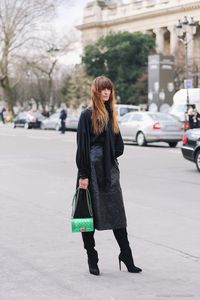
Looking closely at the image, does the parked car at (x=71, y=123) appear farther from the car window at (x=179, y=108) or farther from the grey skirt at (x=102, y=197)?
the grey skirt at (x=102, y=197)

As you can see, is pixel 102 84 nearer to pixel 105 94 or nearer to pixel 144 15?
pixel 105 94

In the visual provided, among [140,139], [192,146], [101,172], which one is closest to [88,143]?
[101,172]

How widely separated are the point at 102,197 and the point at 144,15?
92.0 m

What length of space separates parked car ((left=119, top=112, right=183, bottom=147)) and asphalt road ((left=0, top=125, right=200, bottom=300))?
12796 mm

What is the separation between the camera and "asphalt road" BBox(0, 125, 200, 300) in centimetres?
585

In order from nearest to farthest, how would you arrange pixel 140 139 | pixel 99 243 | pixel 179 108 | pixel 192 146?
pixel 99 243
pixel 192 146
pixel 140 139
pixel 179 108

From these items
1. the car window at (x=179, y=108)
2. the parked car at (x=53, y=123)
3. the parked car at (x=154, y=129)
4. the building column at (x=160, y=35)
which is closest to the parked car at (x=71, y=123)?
the parked car at (x=53, y=123)

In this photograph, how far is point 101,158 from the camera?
6207 millimetres

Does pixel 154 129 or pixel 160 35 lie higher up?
pixel 160 35

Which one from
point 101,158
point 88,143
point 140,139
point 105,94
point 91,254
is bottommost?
point 140,139

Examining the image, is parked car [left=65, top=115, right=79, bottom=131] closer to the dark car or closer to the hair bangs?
the dark car

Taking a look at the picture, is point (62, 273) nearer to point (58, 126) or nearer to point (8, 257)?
point (8, 257)

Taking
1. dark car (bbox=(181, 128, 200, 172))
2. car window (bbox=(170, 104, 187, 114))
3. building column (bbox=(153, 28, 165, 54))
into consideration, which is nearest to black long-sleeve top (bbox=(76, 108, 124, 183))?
dark car (bbox=(181, 128, 200, 172))

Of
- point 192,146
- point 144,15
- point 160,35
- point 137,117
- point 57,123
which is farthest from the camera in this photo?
point 144,15
